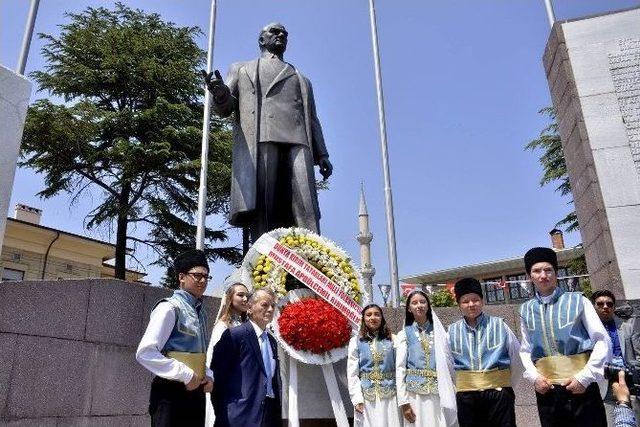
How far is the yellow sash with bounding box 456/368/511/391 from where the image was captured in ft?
12.9

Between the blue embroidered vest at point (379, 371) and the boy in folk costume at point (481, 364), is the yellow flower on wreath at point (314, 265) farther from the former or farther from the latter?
the boy in folk costume at point (481, 364)

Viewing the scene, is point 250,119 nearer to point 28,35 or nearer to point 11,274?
point 28,35

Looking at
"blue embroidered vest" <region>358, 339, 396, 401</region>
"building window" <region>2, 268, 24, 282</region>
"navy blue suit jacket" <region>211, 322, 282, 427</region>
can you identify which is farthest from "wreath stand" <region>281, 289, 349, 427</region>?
"building window" <region>2, 268, 24, 282</region>

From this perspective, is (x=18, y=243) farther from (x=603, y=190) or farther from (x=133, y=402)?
(x=603, y=190)

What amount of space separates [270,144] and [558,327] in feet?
13.9

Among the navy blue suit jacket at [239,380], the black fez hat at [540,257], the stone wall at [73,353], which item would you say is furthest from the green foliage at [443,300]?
the navy blue suit jacket at [239,380]

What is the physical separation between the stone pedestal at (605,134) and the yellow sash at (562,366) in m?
4.39

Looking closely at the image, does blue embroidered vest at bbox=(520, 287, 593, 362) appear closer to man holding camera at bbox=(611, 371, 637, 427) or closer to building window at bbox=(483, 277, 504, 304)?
man holding camera at bbox=(611, 371, 637, 427)

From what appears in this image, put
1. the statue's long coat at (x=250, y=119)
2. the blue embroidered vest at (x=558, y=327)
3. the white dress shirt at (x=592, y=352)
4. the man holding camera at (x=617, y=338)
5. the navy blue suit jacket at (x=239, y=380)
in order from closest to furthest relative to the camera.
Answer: the navy blue suit jacket at (x=239, y=380)
the white dress shirt at (x=592, y=352)
the blue embroidered vest at (x=558, y=327)
the man holding camera at (x=617, y=338)
the statue's long coat at (x=250, y=119)

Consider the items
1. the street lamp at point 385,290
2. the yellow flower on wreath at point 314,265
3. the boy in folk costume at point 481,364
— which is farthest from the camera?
the street lamp at point 385,290

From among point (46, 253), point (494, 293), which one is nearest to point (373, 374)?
point (46, 253)

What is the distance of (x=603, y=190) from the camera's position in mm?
7793

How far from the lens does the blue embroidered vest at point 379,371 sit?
526 cm

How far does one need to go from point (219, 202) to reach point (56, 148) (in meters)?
6.57
